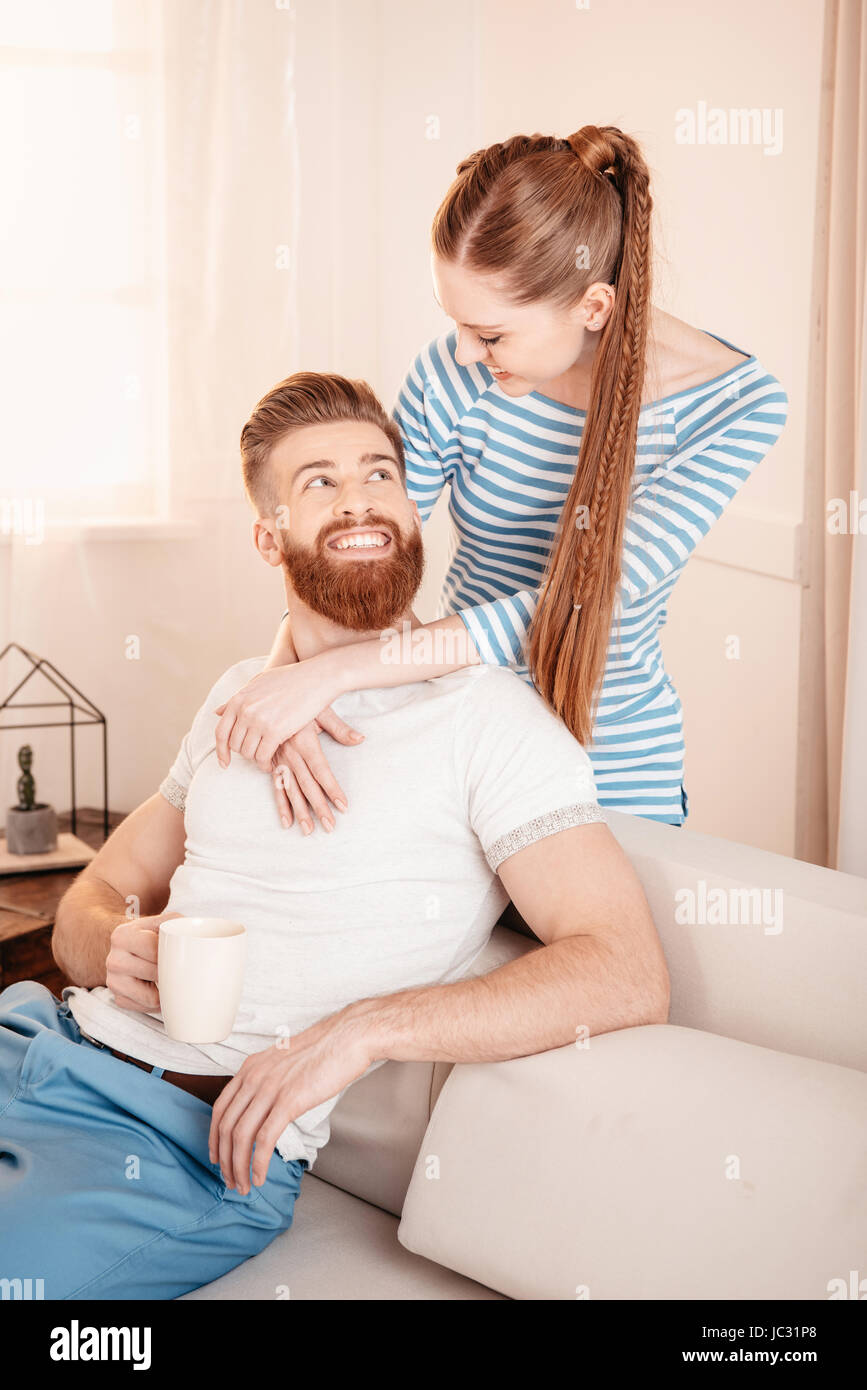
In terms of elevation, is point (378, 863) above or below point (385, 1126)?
above

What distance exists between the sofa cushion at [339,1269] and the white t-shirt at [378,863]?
82mm

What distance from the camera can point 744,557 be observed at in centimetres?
263

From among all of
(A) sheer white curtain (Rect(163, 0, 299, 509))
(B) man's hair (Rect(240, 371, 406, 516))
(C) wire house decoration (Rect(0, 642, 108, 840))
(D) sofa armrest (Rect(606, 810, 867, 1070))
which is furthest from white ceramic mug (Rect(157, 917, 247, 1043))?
(A) sheer white curtain (Rect(163, 0, 299, 509))

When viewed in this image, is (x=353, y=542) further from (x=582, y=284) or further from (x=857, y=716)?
(x=857, y=716)

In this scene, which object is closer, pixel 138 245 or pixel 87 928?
pixel 87 928

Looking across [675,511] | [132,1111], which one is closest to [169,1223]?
[132,1111]

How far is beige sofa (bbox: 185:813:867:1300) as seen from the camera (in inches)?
37.7

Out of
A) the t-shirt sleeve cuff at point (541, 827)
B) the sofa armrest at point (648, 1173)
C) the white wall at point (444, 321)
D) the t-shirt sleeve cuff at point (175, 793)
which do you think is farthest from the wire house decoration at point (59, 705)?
the sofa armrest at point (648, 1173)

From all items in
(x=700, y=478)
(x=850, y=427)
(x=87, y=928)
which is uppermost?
(x=850, y=427)

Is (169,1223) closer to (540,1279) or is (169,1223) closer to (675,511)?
(540,1279)

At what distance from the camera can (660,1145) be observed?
1.02 metres

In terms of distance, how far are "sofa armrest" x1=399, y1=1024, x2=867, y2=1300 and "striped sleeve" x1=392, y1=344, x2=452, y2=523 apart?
2.71 ft

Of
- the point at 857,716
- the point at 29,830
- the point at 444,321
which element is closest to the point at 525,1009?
the point at 857,716

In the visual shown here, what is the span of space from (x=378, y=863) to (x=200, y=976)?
0.29m
